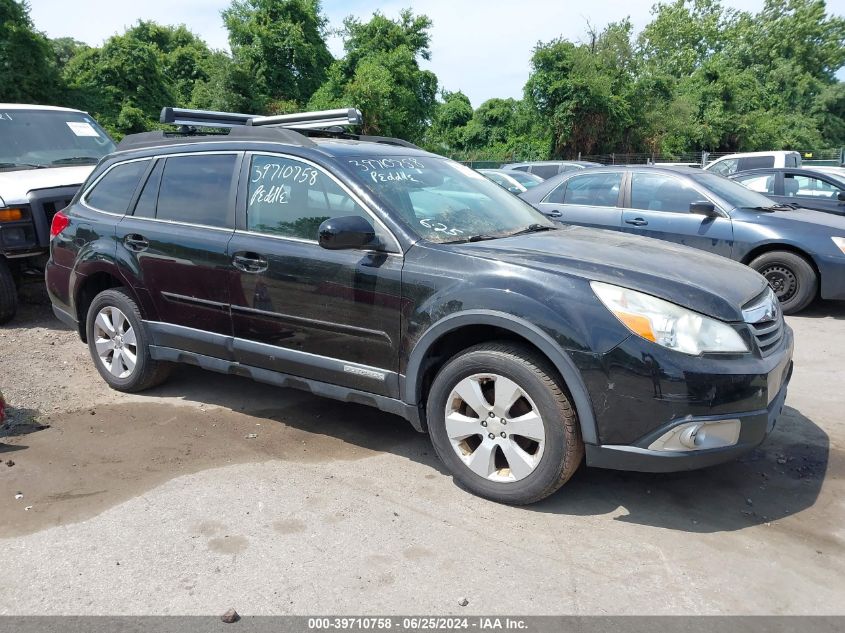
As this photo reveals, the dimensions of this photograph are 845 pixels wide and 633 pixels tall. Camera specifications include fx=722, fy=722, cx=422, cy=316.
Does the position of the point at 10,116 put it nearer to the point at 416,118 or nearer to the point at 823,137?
the point at 416,118

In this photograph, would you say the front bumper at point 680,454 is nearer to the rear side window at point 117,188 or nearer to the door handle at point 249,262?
the door handle at point 249,262

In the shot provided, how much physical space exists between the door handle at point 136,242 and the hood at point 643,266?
2.30 m

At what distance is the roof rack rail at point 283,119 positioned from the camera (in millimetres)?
5008

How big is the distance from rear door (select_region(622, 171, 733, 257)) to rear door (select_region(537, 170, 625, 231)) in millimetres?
149

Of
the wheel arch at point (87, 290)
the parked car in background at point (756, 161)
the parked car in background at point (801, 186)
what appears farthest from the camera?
the parked car in background at point (756, 161)

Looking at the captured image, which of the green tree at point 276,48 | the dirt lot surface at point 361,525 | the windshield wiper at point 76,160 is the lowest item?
the dirt lot surface at point 361,525

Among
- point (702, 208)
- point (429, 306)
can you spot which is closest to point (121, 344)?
point (429, 306)

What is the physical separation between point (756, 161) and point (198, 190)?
16514mm

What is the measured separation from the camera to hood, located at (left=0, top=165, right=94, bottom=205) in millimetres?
6746

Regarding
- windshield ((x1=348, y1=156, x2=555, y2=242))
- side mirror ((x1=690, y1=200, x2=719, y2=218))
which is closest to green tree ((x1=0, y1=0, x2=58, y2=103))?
side mirror ((x1=690, y1=200, x2=719, y2=218))

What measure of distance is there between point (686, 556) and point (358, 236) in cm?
216

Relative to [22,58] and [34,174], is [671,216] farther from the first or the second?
[22,58]

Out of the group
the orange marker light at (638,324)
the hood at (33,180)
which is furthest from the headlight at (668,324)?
the hood at (33,180)

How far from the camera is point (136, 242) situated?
4.87 meters
